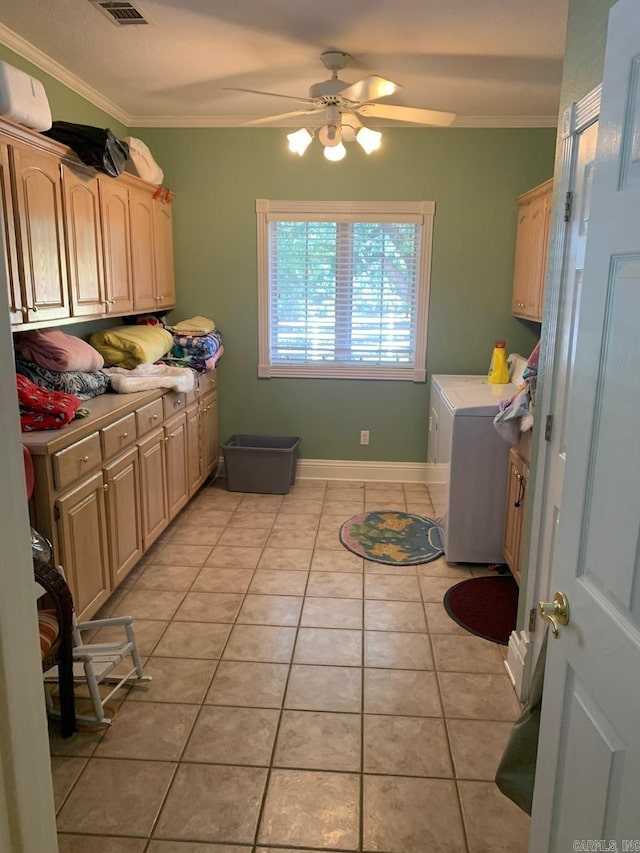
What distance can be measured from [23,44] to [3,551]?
3.10 metres

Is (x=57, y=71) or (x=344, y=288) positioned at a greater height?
(x=57, y=71)

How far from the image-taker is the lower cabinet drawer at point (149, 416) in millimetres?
3203

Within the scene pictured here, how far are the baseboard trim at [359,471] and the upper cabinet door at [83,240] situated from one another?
2.02 meters

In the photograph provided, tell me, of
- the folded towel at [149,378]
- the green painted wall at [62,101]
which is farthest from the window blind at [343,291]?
the green painted wall at [62,101]

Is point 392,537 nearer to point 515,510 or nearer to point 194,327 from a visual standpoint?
point 515,510

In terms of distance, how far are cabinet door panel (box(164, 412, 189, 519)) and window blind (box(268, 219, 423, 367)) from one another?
1.19 metres

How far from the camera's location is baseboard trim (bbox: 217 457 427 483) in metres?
4.93

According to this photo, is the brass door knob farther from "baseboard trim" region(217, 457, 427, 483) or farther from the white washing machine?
"baseboard trim" region(217, 457, 427, 483)

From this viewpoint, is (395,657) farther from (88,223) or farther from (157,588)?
(88,223)

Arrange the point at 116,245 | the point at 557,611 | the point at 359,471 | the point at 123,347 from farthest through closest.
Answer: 1. the point at 359,471
2. the point at 123,347
3. the point at 116,245
4. the point at 557,611

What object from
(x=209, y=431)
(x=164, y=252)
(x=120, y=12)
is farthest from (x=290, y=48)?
(x=209, y=431)

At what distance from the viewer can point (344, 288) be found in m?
4.66

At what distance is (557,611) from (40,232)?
2.57m

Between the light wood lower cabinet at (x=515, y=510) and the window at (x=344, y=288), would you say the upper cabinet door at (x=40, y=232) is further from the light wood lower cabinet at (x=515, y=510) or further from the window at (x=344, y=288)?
the light wood lower cabinet at (x=515, y=510)
